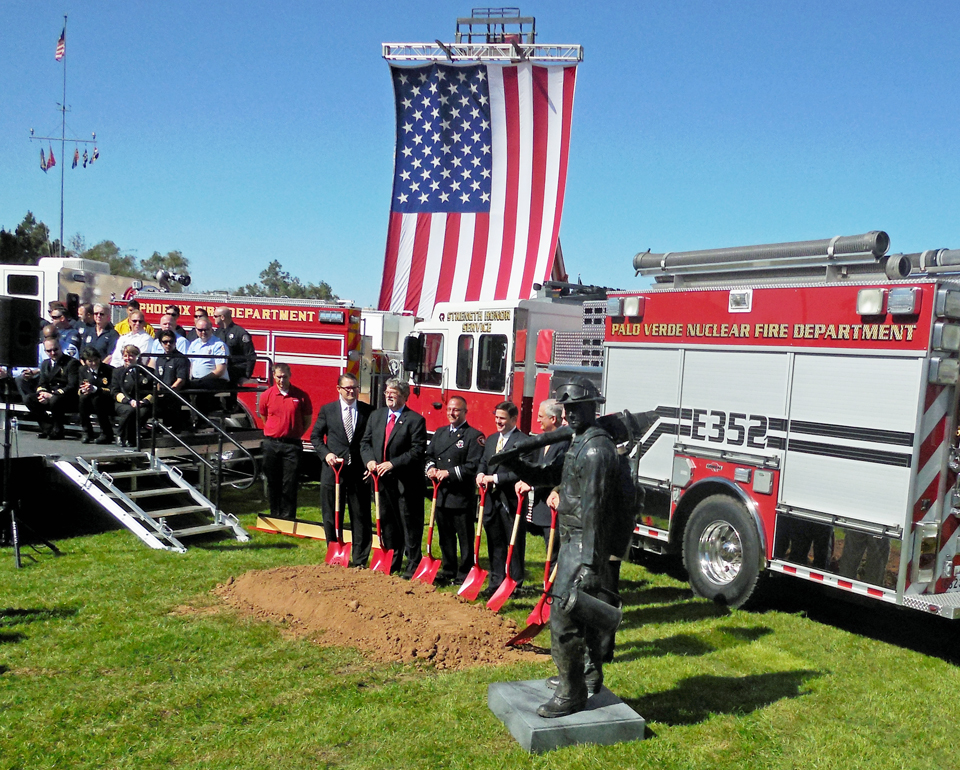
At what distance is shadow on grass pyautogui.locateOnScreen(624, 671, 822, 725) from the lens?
18.0 feet

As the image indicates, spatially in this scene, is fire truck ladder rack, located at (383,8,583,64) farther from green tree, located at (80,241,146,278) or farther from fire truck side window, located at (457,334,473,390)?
green tree, located at (80,241,146,278)

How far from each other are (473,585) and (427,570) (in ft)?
2.17

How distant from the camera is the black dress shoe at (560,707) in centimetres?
493

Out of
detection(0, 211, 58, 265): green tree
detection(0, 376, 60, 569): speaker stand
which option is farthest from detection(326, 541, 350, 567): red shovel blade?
detection(0, 211, 58, 265): green tree

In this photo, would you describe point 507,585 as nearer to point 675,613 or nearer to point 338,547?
point 675,613

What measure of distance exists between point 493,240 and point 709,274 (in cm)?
1344

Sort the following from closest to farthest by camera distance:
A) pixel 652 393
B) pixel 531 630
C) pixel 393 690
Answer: pixel 393 690
pixel 531 630
pixel 652 393

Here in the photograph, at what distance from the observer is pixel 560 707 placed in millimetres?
4930

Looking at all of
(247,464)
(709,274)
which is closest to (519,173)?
(247,464)

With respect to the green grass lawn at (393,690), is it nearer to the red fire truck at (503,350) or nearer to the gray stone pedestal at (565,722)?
the gray stone pedestal at (565,722)

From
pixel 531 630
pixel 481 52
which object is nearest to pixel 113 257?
pixel 481 52

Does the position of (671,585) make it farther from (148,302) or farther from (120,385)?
(148,302)

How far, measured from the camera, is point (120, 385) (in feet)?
36.1

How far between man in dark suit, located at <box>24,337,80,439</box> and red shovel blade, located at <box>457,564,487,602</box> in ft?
21.2
